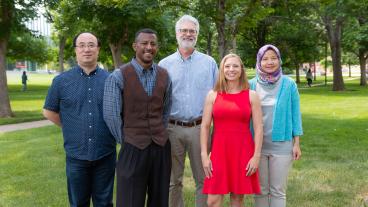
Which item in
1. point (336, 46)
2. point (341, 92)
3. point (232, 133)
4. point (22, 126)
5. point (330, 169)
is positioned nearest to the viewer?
point (232, 133)

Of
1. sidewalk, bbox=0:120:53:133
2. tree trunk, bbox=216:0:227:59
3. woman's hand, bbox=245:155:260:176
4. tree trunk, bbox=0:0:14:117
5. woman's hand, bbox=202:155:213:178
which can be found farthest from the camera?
tree trunk, bbox=0:0:14:117

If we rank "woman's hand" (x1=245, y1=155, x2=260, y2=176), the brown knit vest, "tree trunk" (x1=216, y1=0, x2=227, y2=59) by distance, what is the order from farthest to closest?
"tree trunk" (x1=216, y1=0, x2=227, y2=59)
"woman's hand" (x1=245, y1=155, x2=260, y2=176)
the brown knit vest

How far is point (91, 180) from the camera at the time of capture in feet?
14.1

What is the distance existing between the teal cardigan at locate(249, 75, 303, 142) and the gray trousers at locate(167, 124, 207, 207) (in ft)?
2.70

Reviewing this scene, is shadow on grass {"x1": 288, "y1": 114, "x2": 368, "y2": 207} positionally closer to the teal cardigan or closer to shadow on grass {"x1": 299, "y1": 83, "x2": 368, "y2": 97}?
the teal cardigan

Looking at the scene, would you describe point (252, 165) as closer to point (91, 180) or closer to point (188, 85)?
point (188, 85)

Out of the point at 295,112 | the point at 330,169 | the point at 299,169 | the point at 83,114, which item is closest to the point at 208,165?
the point at 295,112

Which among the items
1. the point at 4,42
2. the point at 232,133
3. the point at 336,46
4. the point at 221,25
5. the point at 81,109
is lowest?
the point at 232,133

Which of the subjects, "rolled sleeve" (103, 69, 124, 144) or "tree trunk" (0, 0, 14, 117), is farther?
"tree trunk" (0, 0, 14, 117)

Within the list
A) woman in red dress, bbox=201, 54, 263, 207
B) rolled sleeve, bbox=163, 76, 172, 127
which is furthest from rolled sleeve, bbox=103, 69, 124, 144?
woman in red dress, bbox=201, 54, 263, 207

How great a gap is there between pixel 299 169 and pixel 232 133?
12.5 feet

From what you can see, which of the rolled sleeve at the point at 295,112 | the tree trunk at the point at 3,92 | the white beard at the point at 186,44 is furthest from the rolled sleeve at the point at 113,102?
the tree trunk at the point at 3,92

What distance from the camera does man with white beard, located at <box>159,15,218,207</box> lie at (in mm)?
4645

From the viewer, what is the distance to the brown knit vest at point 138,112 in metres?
3.85
